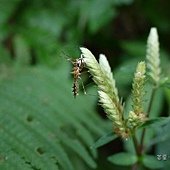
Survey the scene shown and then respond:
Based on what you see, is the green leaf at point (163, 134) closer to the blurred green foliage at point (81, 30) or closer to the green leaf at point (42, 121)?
the green leaf at point (42, 121)

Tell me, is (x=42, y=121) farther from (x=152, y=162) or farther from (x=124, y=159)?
(x=152, y=162)

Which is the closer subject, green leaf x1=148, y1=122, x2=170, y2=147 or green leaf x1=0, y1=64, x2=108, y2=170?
green leaf x1=0, y1=64, x2=108, y2=170

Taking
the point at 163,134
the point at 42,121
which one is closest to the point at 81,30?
the point at 42,121

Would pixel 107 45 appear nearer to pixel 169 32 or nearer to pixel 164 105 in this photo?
pixel 169 32

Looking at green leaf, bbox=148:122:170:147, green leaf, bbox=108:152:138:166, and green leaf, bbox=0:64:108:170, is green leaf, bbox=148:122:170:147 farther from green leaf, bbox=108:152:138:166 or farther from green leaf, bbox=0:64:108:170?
green leaf, bbox=0:64:108:170

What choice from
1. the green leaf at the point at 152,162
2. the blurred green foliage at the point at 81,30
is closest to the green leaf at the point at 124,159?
the green leaf at the point at 152,162

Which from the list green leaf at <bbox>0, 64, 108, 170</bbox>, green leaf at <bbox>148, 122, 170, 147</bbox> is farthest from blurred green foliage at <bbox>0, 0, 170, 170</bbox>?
green leaf at <bbox>148, 122, 170, 147</bbox>

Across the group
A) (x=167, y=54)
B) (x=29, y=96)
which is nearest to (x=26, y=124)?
(x=29, y=96)
